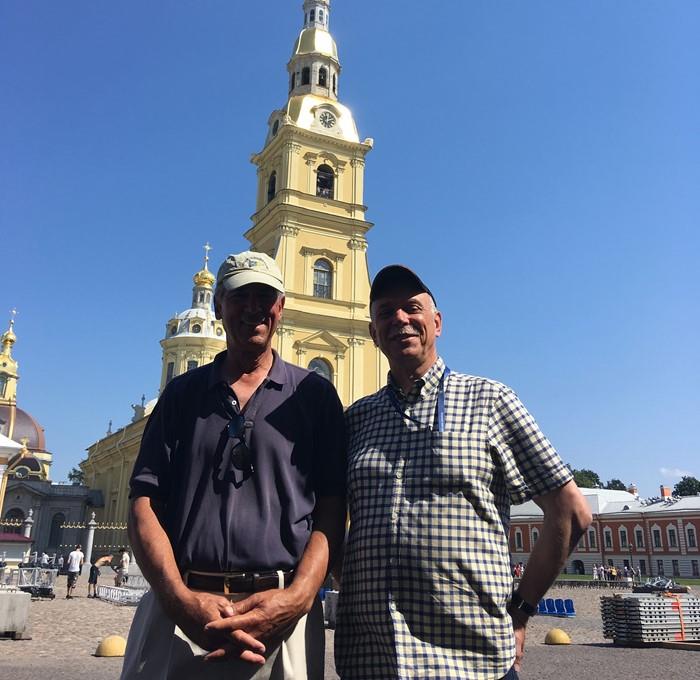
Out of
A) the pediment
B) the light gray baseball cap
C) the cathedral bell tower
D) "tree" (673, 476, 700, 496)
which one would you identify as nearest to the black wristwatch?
the light gray baseball cap

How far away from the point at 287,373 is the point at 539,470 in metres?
1.16

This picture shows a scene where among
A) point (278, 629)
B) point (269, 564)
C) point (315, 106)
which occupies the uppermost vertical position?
point (315, 106)

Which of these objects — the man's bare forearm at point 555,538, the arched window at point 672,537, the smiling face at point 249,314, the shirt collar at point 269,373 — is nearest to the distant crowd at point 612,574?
the arched window at point 672,537

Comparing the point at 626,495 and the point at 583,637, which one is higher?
the point at 626,495

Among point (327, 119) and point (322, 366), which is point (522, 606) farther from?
point (327, 119)

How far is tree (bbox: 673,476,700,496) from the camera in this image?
79.9 metres

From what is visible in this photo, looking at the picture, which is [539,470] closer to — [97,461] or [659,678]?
[659,678]

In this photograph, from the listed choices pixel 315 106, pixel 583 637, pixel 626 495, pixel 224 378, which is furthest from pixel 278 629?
pixel 626 495

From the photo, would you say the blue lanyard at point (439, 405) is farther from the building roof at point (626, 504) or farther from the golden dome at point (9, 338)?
the golden dome at point (9, 338)

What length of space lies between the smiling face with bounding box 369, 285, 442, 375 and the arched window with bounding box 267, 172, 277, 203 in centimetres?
3074

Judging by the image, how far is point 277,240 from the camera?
97.8 ft

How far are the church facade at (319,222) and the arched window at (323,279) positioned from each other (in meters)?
0.05

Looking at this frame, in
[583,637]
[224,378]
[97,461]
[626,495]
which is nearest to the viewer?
[224,378]

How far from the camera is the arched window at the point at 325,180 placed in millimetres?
32125
